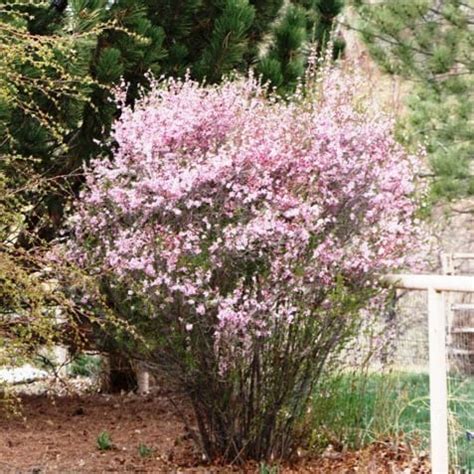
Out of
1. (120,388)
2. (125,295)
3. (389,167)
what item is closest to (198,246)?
(125,295)

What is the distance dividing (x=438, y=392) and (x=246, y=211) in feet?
3.64

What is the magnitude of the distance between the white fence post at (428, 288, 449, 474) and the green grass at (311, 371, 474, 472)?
635 millimetres

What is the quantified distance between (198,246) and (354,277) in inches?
28.4

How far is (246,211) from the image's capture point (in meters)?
4.43

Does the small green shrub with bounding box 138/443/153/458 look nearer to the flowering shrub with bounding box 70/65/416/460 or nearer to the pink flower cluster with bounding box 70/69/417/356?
the flowering shrub with bounding box 70/65/416/460

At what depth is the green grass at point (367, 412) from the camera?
4957 millimetres

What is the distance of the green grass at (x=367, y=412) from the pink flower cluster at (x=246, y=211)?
0.68 m

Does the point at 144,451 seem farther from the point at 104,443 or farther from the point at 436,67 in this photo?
the point at 436,67

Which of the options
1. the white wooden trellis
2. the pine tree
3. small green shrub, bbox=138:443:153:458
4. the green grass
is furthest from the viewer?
the pine tree

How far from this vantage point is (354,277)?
4.55 m

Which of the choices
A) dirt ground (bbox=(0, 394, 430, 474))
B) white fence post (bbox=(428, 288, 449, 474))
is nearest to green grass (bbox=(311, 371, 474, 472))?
dirt ground (bbox=(0, 394, 430, 474))

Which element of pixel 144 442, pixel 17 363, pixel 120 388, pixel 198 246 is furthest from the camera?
pixel 120 388

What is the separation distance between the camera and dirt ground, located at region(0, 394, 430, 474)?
482 centimetres

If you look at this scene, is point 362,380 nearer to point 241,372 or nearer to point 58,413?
point 241,372
